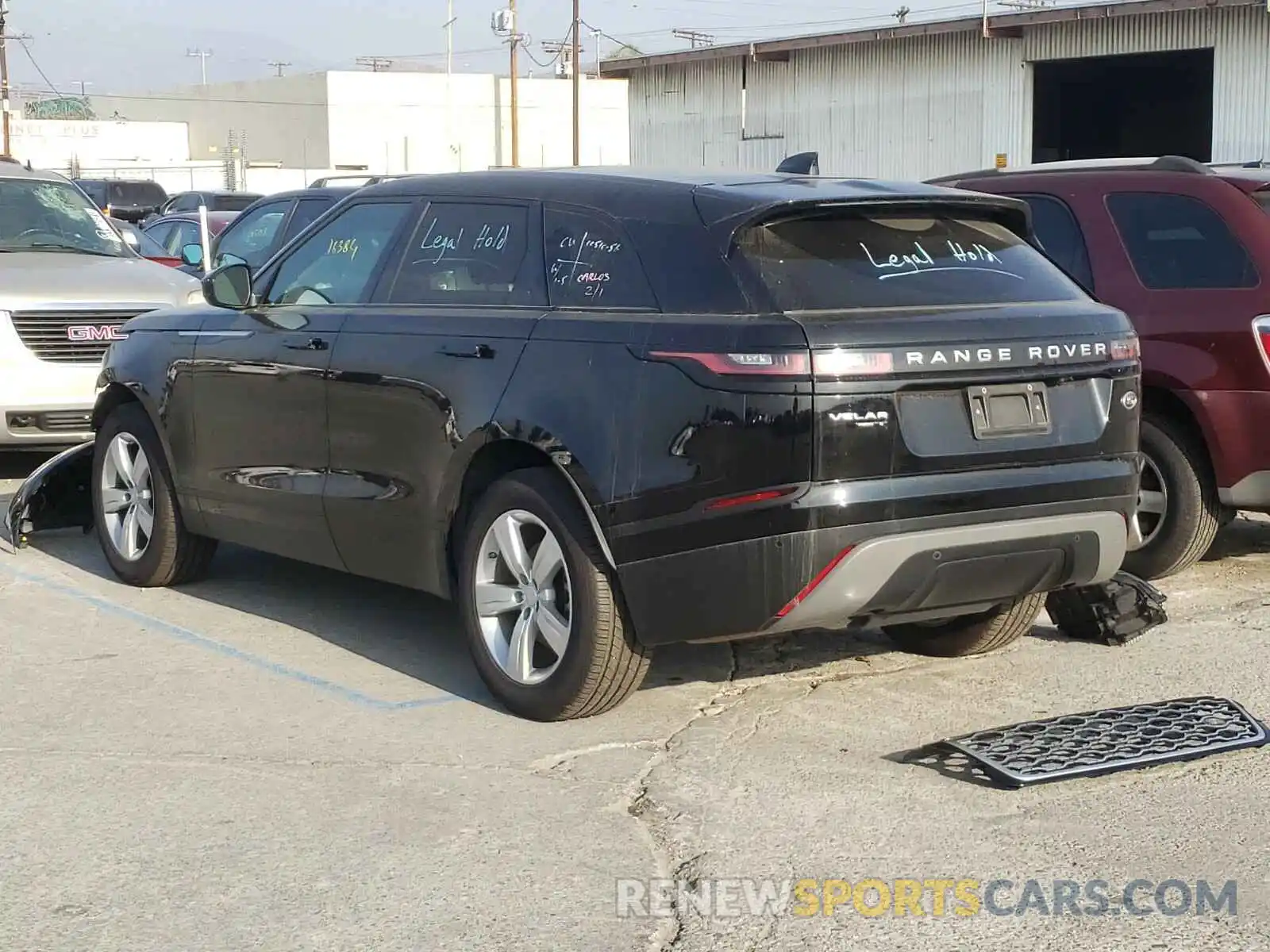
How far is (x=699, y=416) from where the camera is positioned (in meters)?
4.77

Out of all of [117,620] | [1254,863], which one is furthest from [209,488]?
[1254,863]

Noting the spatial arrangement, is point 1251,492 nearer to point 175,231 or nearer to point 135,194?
point 175,231

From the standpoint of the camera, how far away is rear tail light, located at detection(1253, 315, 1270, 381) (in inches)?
276

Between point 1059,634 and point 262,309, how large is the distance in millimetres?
3435

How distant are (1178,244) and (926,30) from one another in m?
32.5

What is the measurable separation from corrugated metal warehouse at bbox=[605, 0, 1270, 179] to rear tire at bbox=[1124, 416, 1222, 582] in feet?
91.3

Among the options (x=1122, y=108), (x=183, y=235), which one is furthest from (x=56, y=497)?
(x=1122, y=108)

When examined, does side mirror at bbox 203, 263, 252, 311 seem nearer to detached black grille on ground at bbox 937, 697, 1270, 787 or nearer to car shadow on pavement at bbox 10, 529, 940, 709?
car shadow on pavement at bbox 10, 529, 940, 709

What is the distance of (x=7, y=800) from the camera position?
468 cm

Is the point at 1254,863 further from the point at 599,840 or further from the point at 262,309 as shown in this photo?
the point at 262,309

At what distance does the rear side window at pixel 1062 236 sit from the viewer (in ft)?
25.3

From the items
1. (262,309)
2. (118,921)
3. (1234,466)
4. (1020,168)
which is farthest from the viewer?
(1020,168)

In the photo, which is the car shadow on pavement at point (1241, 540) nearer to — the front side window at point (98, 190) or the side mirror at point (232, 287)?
the side mirror at point (232, 287)

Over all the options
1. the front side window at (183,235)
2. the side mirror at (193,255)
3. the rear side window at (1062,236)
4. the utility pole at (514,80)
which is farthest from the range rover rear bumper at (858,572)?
the utility pole at (514,80)
